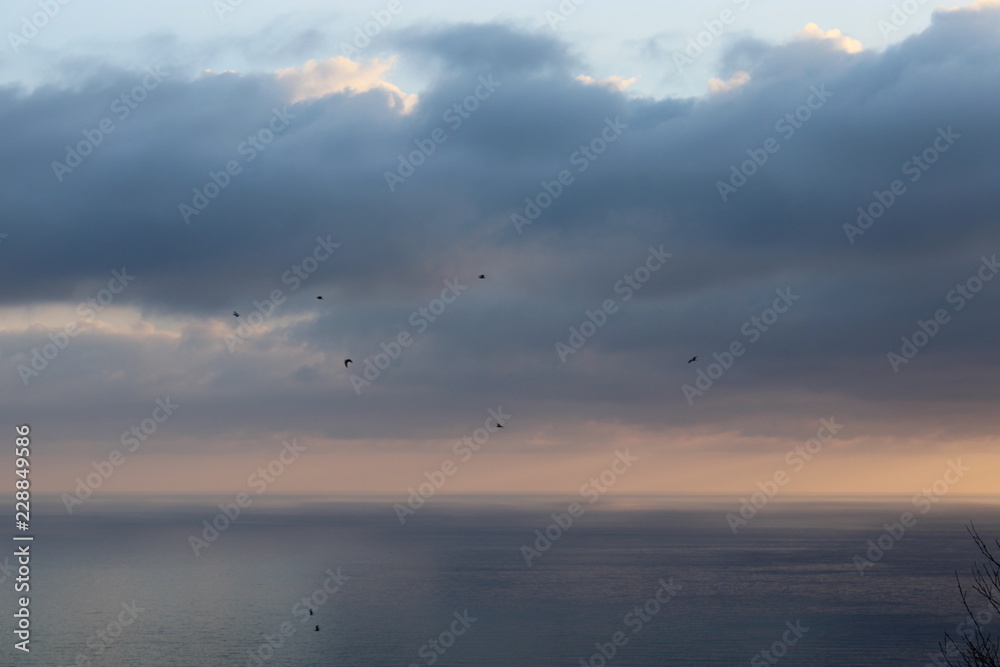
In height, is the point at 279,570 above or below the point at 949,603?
above

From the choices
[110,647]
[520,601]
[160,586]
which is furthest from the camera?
[160,586]

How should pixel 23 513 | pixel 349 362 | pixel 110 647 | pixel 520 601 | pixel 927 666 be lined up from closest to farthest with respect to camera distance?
1. pixel 23 513
2. pixel 349 362
3. pixel 927 666
4. pixel 110 647
5. pixel 520 601

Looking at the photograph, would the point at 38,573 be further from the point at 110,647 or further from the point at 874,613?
the point at 874,613

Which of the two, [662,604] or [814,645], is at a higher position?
[662,604]

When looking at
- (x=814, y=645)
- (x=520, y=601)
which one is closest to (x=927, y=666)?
(x=814, y=645)

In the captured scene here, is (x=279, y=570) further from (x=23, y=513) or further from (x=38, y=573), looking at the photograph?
(x=23, y=513)

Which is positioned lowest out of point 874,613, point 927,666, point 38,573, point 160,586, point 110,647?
point 927,666

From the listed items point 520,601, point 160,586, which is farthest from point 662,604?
point 160,586

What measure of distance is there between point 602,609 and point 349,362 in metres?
68.0

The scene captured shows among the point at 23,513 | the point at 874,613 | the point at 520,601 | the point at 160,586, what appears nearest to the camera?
the point at 23,513

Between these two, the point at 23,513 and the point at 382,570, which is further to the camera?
the point at 382,570

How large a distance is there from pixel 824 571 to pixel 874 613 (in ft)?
152

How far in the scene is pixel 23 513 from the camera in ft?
136

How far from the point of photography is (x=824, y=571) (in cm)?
15112
